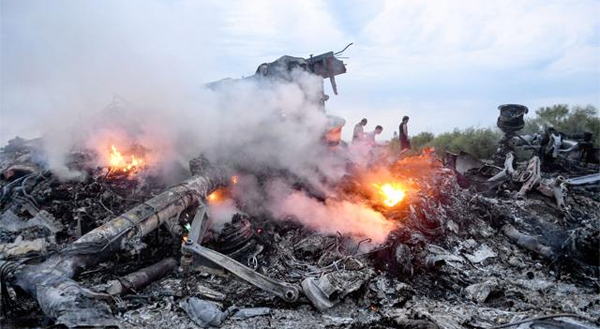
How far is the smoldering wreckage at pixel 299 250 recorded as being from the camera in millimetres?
4293

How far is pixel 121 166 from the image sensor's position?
8.64 m

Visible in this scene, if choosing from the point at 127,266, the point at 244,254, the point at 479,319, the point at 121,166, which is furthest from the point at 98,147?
the point at 479,319

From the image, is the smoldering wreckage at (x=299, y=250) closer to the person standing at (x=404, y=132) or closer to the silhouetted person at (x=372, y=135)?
the person standing at (x=404, y=132)

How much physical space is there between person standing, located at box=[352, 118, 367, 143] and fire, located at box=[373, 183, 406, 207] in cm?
529

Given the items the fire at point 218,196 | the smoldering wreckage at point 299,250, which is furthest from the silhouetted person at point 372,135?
the fire at point 218,196

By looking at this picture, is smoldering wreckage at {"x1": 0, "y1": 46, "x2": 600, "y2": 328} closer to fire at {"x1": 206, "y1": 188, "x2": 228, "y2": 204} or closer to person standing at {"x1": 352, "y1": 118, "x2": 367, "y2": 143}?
fire at {"x1": 206, "y1": 188, "x2": 228, "y2": 204}

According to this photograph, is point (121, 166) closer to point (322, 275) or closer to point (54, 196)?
point (54, 196)

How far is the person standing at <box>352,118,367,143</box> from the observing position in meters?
12.8

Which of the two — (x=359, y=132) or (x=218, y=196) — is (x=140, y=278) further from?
(x=359, y=132)

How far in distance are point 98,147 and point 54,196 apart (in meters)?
1.69

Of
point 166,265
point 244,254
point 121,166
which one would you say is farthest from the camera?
point 121,166

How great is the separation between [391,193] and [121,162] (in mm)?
6450

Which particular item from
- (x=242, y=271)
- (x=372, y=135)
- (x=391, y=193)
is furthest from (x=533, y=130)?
(x=242, y=271)

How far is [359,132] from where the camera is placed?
12.9 m
